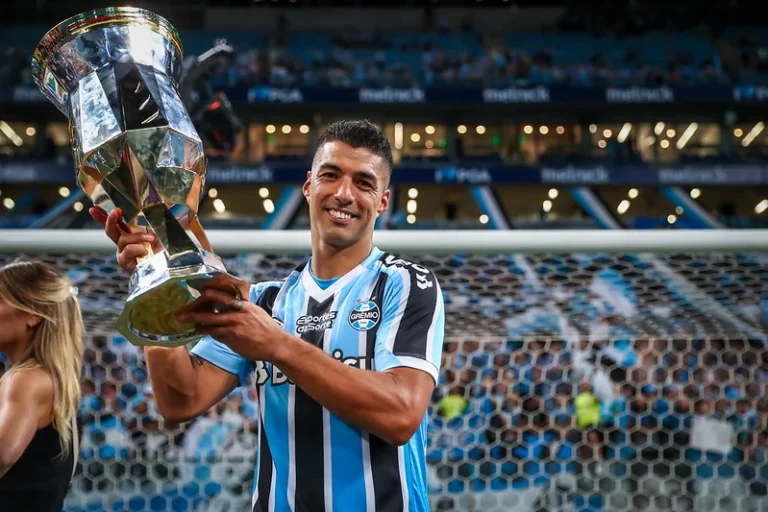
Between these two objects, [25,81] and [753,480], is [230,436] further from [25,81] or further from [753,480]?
[25,81]

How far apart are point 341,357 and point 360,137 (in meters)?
0.40

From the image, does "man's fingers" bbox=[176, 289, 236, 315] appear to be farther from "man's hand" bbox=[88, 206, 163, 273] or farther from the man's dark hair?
the man's dark hair

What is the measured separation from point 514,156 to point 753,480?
666 inches

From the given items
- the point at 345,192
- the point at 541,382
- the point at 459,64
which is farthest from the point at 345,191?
the point at 459,64

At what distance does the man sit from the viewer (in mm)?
1121

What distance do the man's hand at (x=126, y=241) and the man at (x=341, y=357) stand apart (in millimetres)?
106

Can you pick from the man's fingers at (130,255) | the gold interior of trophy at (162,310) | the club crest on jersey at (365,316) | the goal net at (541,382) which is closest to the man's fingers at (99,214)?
the man's fingers at (130,255)

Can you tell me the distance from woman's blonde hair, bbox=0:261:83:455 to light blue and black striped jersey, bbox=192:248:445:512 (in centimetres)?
58

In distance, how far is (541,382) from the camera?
2953mm

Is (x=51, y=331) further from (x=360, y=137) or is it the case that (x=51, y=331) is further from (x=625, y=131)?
(x=625, y=131)

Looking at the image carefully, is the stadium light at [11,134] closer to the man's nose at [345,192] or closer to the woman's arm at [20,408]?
the woman's arm at [20,408]

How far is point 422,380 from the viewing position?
41.3 inches

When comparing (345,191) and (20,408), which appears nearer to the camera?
(345,191)

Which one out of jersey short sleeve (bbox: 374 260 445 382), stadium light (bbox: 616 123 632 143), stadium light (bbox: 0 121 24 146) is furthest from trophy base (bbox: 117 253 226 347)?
stadium light (bbox: 0 121 24 146)
